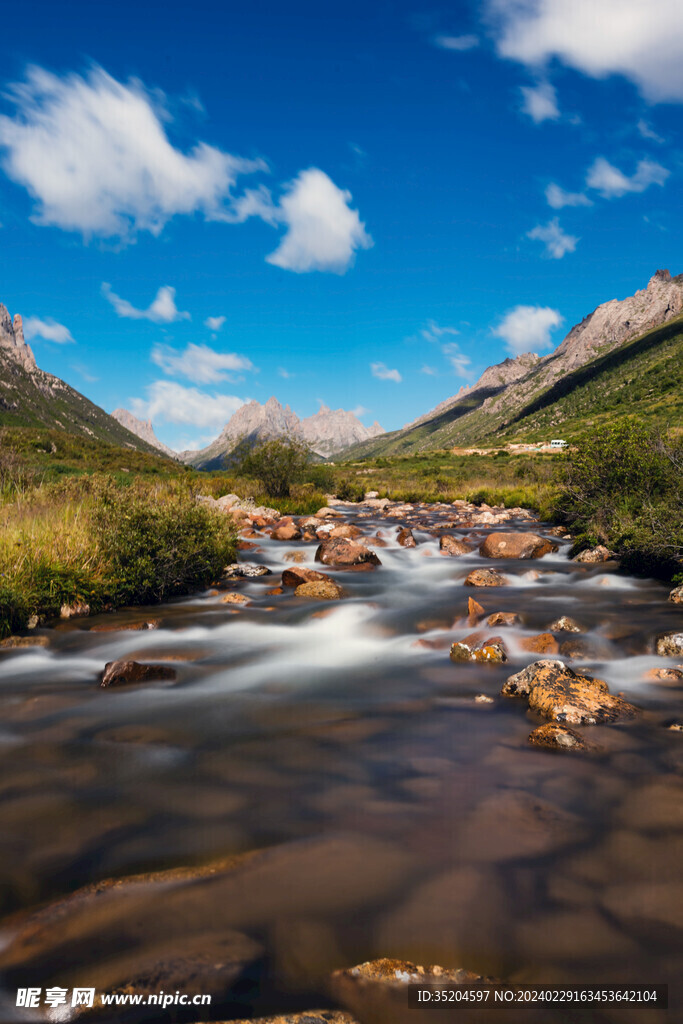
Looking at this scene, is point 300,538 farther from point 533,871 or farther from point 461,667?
point 533,871

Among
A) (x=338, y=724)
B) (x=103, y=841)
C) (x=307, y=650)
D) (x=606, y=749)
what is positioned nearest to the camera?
(x=103, y=841)

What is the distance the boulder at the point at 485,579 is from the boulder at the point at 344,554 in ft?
12.0

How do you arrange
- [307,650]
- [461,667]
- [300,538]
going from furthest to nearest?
[300,538] → [307,650] → [461,667]

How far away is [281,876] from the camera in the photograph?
11.3ft

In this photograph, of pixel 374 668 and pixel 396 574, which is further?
pixel 396 574

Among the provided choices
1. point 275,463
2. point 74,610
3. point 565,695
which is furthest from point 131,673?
point 275,463

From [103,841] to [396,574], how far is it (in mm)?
11560

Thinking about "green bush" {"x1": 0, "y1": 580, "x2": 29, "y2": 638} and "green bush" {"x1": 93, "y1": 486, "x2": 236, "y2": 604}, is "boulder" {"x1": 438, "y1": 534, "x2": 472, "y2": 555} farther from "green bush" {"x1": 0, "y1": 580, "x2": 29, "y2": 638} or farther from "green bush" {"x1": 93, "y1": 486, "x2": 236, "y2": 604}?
"green bush" {"x1": 0, "y1": 580, "x2": 29, "y2": 638}

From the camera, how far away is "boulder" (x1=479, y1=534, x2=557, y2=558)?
16516 millimetres

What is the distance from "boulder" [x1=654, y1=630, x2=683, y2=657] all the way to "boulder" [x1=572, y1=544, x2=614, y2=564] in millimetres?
7162

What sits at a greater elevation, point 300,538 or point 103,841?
point 300,538

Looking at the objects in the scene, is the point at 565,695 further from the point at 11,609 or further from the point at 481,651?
the point at 11,609

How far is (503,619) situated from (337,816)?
6.14 metres

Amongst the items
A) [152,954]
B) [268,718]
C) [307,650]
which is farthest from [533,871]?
[307,650]
